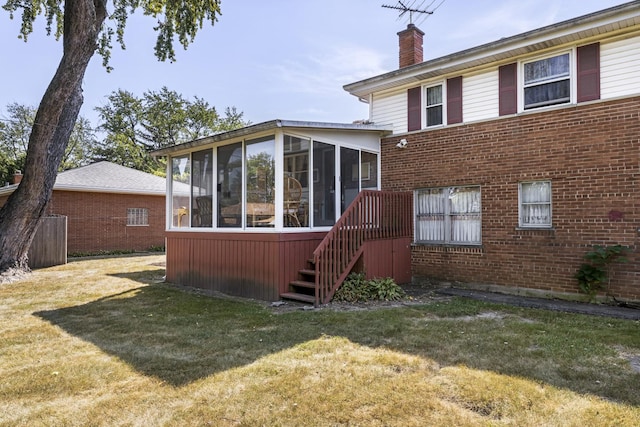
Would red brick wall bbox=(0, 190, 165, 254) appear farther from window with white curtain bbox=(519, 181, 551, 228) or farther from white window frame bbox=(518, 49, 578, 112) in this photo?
white window frame bbox=(518, 49, 578, 112)

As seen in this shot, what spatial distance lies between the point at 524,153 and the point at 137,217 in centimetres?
1606

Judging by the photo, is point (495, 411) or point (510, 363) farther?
point (510, 363)

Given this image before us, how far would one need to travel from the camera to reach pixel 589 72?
686 cm

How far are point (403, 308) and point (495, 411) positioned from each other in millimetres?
3491

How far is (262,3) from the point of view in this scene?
37.3 feet

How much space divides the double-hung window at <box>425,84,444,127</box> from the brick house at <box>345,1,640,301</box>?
0.08ft

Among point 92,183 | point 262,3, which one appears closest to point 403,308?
point 262,3

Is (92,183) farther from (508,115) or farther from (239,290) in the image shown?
(508,115)

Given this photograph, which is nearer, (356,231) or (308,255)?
(356,231)

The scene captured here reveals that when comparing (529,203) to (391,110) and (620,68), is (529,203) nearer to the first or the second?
(620,68)

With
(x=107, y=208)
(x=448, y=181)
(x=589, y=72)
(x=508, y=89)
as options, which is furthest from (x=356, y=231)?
(x=107, y=208)

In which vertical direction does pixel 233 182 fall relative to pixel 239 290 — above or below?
above

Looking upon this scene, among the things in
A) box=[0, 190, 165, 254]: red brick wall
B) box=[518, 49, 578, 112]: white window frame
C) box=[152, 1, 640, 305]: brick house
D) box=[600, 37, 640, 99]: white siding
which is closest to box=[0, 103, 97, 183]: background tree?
box=[0, 190, 165, 254]: red brick wall

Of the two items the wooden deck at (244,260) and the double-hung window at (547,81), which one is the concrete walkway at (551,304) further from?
the double-hung window at (547,81)
